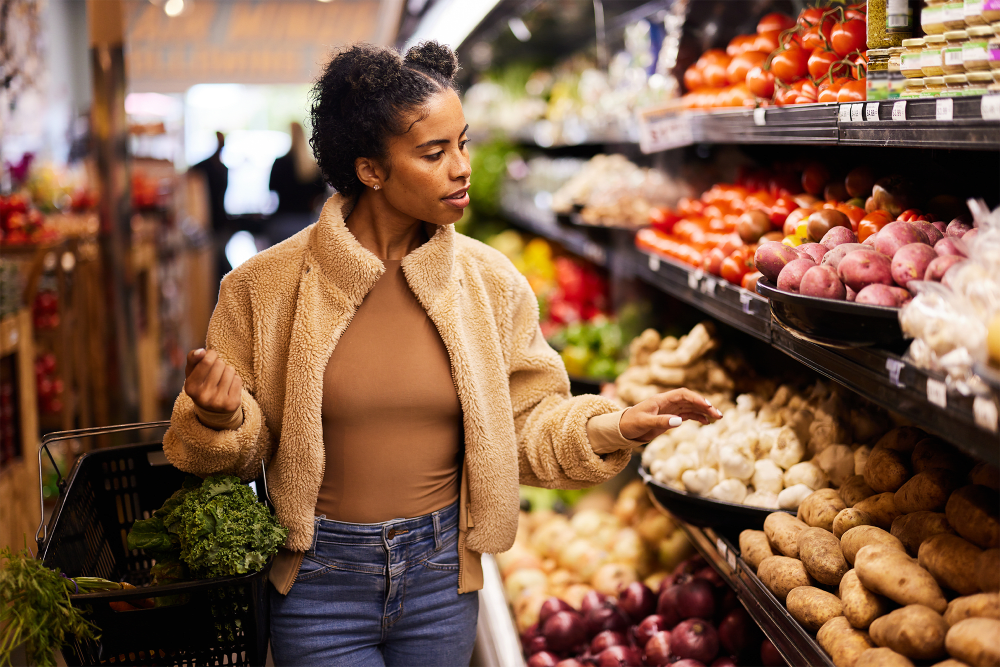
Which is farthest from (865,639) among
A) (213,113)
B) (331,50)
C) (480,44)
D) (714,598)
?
(213,113)

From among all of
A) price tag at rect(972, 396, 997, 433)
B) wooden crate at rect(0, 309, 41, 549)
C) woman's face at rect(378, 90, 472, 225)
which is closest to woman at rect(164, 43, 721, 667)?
woman's face at rect(378, 90, 472, 225)

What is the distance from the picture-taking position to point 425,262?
1771 millimetres

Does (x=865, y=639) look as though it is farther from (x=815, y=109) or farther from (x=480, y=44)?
(x=480, y=44)

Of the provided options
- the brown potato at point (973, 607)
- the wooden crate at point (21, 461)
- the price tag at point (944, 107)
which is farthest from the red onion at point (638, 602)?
the wooden crate at point (21, 461)

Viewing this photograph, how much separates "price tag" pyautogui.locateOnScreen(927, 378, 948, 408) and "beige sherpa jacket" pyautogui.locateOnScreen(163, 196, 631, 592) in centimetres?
76

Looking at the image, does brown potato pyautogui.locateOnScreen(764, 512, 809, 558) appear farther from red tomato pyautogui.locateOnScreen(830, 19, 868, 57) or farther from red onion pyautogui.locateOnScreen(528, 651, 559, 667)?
red tomato pyautogui.locateOnScreen(830, 19, 868, 57)

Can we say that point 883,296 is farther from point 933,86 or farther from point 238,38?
point 238,38

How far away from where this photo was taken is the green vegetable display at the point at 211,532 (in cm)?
154

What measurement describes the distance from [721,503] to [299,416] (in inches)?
Answer: 40.7

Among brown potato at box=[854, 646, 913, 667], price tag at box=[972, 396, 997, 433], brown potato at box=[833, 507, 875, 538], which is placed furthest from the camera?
brown potato at box=[833, 507, 875, 538]

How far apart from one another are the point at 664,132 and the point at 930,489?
1650mm

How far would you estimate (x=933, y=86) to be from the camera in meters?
1.38

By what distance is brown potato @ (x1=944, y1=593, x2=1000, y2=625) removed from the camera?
4.12 feet

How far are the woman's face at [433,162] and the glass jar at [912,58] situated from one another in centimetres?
81
